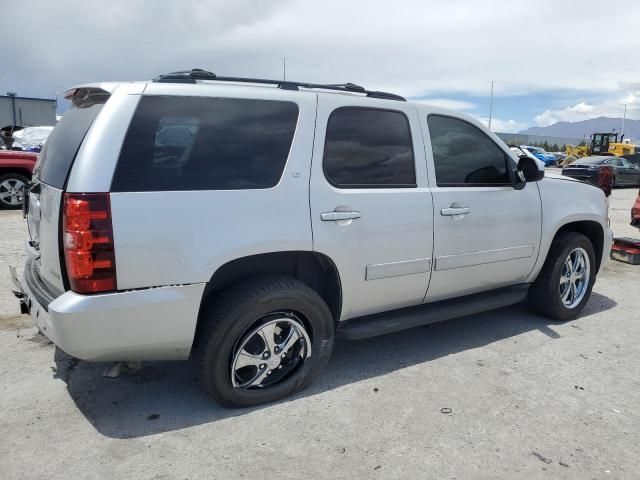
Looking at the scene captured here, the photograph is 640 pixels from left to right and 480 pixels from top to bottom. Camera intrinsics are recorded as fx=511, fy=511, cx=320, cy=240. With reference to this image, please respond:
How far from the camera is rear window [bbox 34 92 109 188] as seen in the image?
2.71 m

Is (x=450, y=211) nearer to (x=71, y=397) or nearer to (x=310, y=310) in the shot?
(x=310, y=310)

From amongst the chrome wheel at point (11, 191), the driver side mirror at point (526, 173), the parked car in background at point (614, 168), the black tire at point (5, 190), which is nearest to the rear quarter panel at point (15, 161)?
the black tire at point (5, 190)

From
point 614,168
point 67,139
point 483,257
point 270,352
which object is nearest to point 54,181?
point 67,139

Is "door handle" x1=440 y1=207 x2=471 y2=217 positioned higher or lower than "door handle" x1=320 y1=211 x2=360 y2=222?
lower

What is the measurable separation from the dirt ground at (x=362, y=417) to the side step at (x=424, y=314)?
1.09 ft

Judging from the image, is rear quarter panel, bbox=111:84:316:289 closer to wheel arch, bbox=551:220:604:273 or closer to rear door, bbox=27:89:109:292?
rear door, bbox=27:89:109:292

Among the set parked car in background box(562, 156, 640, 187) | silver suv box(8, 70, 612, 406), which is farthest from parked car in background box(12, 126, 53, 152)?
parked car in background box(562, 156, 640, 187)

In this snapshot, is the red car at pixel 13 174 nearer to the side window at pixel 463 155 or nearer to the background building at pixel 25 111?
the side window at pixel 463 155

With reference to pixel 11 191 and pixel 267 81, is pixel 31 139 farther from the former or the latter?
pixel 267 81

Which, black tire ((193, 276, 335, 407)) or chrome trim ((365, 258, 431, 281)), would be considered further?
chrome trim ((365, 258, 431, 281))

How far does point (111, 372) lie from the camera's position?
2883 mm

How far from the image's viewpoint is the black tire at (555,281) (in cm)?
456

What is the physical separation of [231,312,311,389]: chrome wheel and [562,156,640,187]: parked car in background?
1977 centimetres

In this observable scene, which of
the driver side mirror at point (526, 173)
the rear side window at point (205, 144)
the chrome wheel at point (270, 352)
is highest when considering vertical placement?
the rear side window at point (205, 144)
